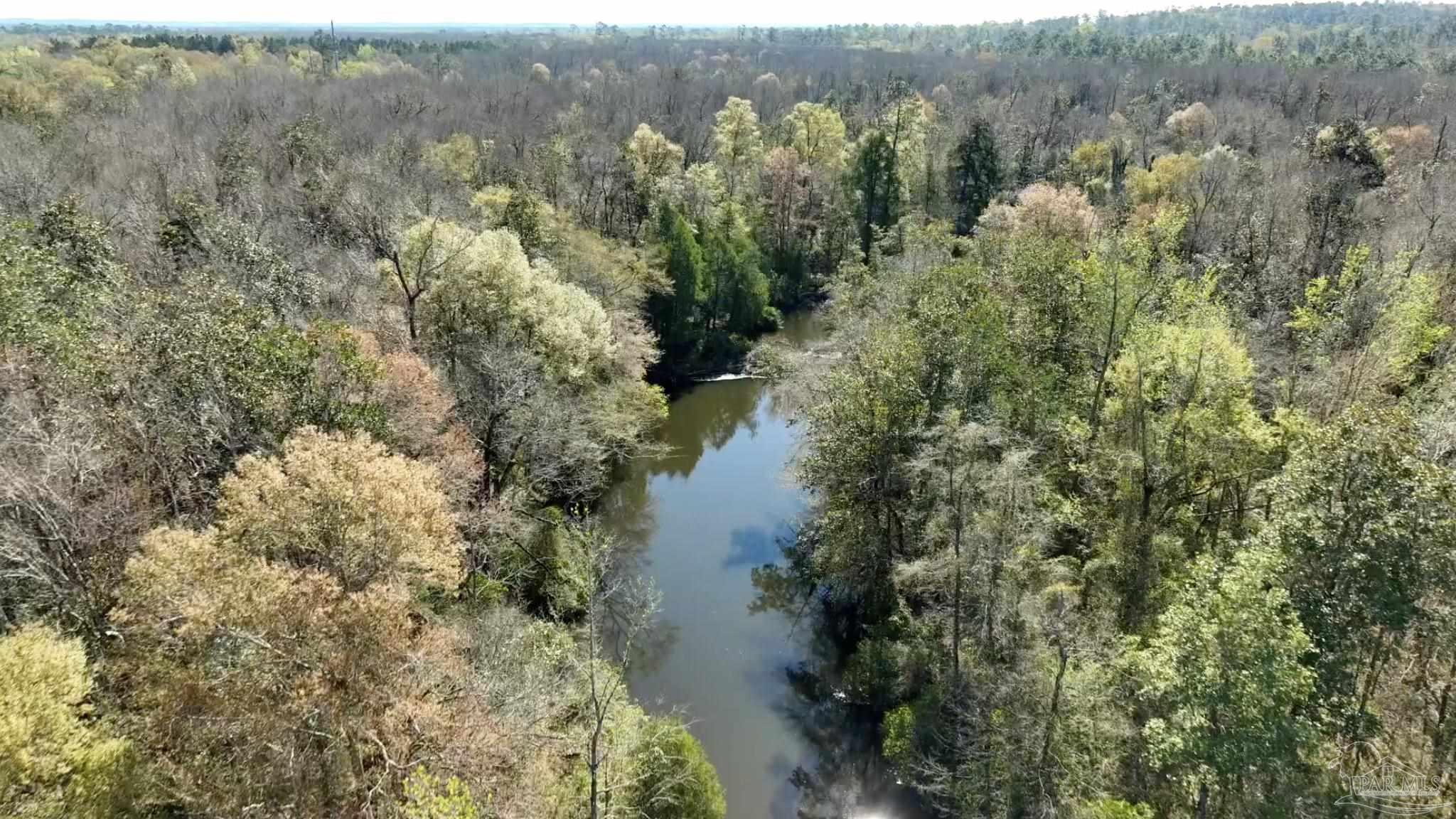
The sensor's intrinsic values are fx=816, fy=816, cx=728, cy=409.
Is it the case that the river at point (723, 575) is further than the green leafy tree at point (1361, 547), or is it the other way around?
the river at point (723, 575)

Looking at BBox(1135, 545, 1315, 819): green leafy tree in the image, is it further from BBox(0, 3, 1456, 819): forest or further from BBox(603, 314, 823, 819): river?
BBox(603, 314, 823, 819): river

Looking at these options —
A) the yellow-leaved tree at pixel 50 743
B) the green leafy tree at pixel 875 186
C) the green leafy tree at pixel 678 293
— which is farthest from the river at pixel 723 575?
the green leafy tree at pixel 875 186

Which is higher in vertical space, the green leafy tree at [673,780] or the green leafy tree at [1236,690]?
the green leafy tree at [1236,690]

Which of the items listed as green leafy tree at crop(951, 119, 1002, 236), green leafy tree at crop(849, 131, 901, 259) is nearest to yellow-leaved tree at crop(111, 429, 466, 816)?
green leafy tree at crop(849, 131, 901, 259)

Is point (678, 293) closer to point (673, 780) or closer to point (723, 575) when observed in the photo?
point (723, 575)

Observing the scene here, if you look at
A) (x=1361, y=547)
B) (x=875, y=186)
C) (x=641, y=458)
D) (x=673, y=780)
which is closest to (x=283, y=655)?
(x=673, y=780)

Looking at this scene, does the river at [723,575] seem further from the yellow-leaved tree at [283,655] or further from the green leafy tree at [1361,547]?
the green leafy tree at [1361,547]
